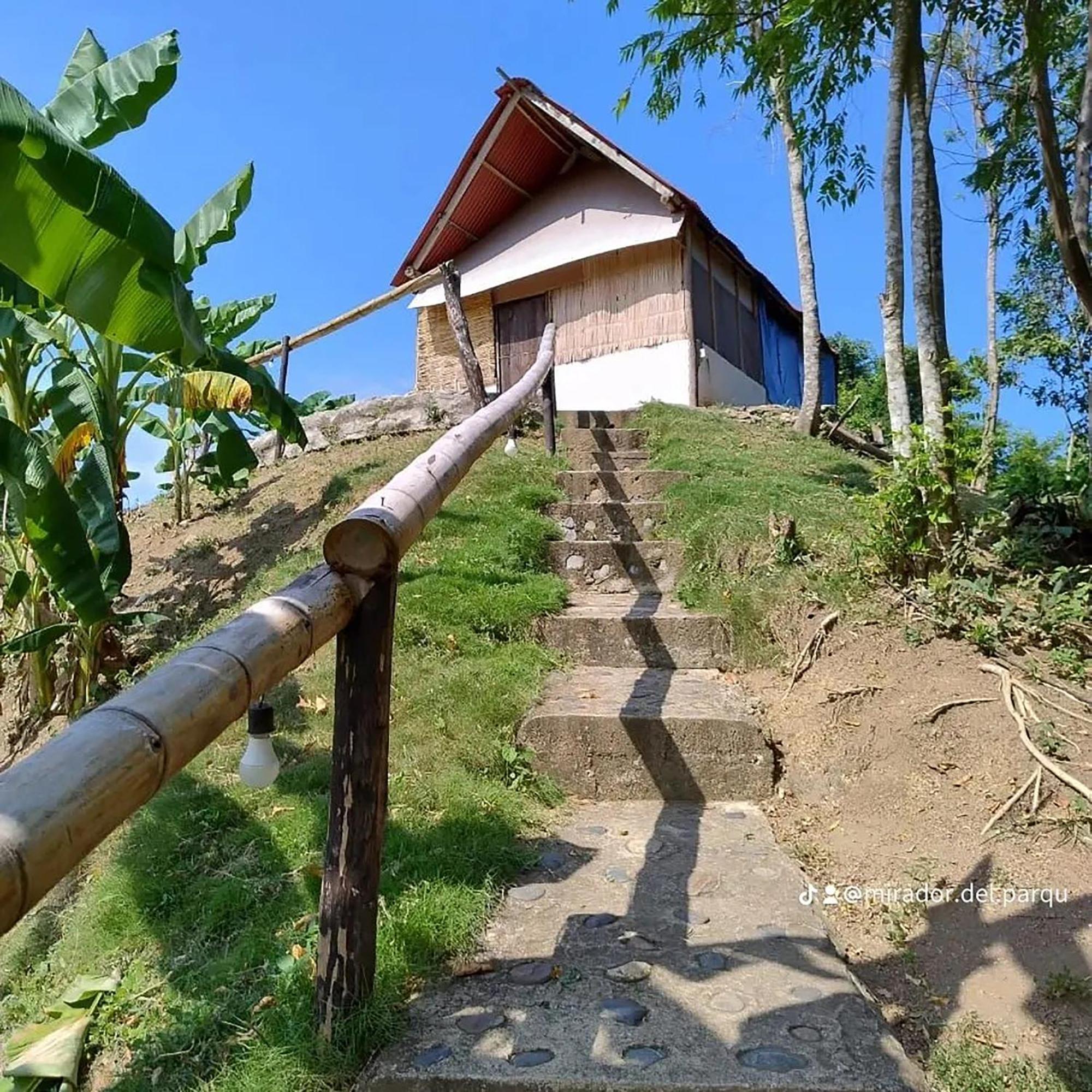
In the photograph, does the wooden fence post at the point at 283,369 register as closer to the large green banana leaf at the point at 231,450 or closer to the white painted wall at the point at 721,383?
the large green banana leaf at the point at 231,450

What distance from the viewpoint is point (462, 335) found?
6.98 m

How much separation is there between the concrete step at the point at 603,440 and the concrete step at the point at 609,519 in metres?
1.59

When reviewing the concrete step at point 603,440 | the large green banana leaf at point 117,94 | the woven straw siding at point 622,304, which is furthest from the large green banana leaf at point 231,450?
the woven straw siding at point 622,304

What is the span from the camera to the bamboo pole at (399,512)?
1.69 m

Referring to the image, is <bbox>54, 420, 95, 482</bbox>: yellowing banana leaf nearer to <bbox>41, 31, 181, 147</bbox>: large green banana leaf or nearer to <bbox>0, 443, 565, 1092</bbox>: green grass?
<bbox>41, 31, 181, 147</bbox>: large green banana leaf

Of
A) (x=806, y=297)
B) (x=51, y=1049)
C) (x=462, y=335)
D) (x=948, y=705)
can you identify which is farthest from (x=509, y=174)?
(x=51, y=1049)

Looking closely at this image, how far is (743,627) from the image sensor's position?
13.1ft

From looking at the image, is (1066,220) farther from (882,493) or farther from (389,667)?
(389,667)

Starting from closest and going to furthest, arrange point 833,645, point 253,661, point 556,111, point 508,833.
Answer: point 253,661 → point 508,833 → point 833,645 → point 556,111

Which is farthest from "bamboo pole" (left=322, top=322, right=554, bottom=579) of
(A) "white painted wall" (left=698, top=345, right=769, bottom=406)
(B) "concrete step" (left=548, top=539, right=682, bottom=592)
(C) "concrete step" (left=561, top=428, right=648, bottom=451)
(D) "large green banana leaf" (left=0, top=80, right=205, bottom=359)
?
(A) "white painted wall" (left=698, top=345, right=769, bottom=406)

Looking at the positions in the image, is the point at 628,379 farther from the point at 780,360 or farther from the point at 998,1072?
the point at 998,1072

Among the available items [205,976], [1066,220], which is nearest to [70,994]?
[205,976]

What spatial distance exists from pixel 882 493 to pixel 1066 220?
1.44m

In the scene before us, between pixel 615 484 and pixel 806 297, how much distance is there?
5023mm
